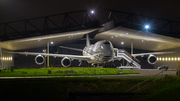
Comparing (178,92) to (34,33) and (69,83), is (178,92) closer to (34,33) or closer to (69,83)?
(69,83)

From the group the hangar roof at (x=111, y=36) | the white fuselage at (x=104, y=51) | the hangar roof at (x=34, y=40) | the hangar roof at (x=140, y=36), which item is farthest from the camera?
the hangar roof at (x=140, y=36)

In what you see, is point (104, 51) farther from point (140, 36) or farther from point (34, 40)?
point (34, 40)

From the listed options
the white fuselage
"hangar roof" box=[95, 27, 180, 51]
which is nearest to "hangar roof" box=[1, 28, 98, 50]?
"hangar roof" box=[95, 27, 180, 51]


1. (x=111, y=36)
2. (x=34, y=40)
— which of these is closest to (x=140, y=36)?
(x=111, y=36)

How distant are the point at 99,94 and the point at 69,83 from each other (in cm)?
438

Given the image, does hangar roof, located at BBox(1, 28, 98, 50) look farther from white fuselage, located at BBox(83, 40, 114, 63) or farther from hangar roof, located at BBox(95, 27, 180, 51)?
white fuselage, located at BBox(83, 40, 114, 63)

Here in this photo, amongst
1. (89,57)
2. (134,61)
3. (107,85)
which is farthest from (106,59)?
(107,85)

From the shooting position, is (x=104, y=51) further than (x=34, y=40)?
No

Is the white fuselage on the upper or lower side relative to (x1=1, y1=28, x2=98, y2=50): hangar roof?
lower

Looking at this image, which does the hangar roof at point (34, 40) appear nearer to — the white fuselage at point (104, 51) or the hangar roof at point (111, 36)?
the hangar roof at point (111, 36)

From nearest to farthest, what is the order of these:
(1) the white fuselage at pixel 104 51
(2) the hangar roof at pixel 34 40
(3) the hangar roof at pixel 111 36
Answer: (1) the white fuselage at pixel 104 51 < (2) the hangar roof at pixel 34 40 < (3) the hangar roof at pixel 111 36

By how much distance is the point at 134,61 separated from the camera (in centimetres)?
4694

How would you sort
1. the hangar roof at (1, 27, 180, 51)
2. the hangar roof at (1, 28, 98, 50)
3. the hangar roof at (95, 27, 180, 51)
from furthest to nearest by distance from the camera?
1. the hangar roof at (95, 27, 180, 51)
2. the hangar roof at (1, 27, 180, 51)
3. the hangar roof at (1, 28, 98, 50)

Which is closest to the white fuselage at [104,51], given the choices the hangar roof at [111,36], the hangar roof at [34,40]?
the hangar roof at [111,36]
